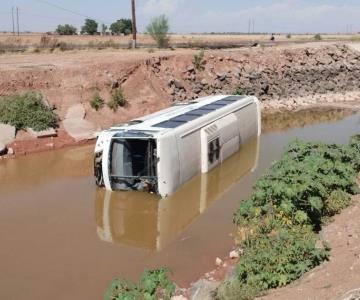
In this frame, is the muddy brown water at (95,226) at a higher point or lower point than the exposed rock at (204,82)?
lower

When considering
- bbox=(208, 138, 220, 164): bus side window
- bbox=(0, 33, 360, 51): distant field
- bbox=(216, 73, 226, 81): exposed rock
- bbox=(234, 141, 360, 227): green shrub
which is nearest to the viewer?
bbox=(234, 141, 360, 227): green shrub

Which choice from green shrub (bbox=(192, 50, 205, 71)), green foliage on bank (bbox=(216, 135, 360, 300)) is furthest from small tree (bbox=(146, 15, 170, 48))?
green foliage on bank (bbox=(216, 135, 360, 300))

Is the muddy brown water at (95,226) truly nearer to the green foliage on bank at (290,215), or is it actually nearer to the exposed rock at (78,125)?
the green foliage on bank at (290,215)

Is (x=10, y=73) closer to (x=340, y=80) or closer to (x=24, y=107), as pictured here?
(x=24, y=107)

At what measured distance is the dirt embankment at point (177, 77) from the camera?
23.5m

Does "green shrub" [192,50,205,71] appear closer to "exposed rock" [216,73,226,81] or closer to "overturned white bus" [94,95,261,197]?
"exposed rock" [216,73,226,81]

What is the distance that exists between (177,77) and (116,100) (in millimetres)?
5537

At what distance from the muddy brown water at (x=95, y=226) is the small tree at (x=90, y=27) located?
8778 centimetres

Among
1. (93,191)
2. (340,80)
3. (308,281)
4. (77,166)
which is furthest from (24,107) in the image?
(340,80)

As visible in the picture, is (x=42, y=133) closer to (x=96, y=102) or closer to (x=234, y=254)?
(x=96, y=102)

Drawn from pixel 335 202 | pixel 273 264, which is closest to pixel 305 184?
pixel 335 202

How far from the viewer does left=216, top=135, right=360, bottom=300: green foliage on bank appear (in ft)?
25.5

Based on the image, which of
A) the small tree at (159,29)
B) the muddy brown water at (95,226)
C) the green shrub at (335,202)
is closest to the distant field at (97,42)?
the small tree at (159,29)

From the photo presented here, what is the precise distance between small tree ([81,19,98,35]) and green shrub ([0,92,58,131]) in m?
84.4
